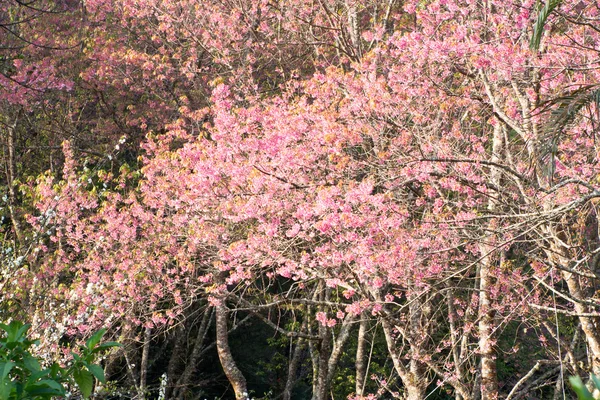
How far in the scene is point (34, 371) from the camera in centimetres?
271

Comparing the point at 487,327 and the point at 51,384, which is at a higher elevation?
the point at 51,384

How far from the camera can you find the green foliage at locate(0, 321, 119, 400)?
2623 millimetres

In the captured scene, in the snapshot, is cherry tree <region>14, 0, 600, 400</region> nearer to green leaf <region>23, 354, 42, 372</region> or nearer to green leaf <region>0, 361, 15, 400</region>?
green leaf <region>23, 354, 42, 372</region>

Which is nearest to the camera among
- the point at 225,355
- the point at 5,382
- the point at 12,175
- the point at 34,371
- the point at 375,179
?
the point at 5,382

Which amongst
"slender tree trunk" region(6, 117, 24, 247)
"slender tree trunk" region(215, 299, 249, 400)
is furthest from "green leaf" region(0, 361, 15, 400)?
"slender tree trunk" region(6, 117, 24, 247)

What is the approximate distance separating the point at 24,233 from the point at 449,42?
8.48 metres

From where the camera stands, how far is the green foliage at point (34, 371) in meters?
2.62

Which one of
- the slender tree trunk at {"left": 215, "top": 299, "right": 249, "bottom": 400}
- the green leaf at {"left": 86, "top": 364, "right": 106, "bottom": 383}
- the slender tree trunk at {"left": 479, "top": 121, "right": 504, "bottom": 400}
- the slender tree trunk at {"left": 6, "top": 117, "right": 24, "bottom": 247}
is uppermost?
the green leaf at {"left": 86, "top": 364, "right": 106, "bottom": 383}

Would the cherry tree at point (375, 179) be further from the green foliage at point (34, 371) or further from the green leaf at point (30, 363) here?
the green leaf at point (30, 363)

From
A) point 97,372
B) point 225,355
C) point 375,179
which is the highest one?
point 97,372

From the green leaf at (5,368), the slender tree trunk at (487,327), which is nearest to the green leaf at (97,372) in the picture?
the green leaf at (5,368)

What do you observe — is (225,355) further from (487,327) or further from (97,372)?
(97,372)

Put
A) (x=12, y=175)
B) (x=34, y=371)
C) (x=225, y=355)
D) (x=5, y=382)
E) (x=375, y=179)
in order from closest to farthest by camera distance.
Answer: (x=5, y=382), (x=34, y=371), (x=375, y=179), (x=225, y=355), (x=12, y=175)

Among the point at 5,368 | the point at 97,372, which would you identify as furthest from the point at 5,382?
the point at 97,372
